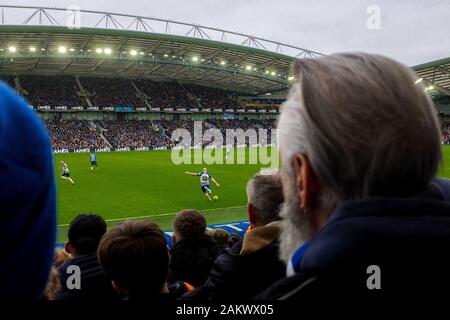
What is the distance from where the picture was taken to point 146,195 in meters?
19.1

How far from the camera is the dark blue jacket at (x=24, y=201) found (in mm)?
836

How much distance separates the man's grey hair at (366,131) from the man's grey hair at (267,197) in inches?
75.2

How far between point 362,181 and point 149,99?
69.2 m

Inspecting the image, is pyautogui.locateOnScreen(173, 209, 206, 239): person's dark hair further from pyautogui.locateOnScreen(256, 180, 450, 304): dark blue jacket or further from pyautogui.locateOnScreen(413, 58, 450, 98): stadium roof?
pyautogui.locateOnScreen(413, 58, 450, 98): stadium roof

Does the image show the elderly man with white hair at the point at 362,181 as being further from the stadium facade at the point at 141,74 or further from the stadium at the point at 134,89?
the stadium facade at the point at 141,74

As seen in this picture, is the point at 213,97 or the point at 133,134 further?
the point at 213,97

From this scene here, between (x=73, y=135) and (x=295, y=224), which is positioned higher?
(x=73, y=135)

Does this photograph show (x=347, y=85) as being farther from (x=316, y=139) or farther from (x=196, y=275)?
(x=196, y=275)

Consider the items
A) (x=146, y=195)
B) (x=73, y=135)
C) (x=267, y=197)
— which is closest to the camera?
(x=267, y=197)

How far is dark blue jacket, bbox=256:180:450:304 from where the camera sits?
0.94m

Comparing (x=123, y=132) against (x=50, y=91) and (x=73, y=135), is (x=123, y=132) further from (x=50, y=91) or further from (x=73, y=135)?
(x=50, y=91)

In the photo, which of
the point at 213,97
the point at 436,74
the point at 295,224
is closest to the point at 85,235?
the point at 295,224

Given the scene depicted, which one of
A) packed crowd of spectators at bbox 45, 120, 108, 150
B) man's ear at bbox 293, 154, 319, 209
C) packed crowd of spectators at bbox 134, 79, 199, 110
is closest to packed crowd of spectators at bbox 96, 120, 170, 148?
packed crowd of spectators at bbox 45, 120, 108, 150

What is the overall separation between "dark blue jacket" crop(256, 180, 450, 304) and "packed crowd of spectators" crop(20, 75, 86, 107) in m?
63.2
